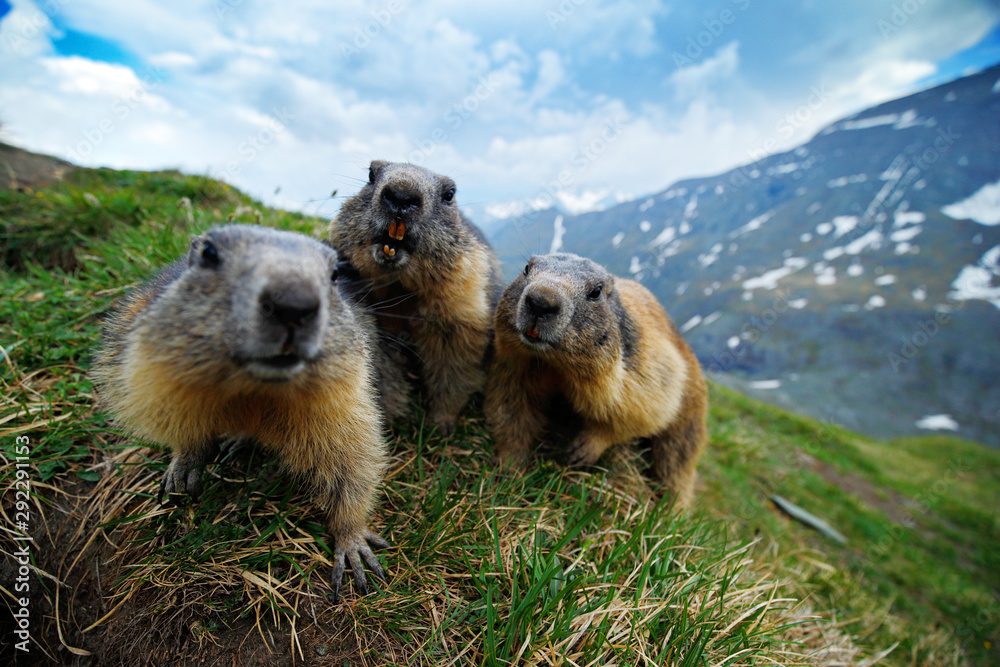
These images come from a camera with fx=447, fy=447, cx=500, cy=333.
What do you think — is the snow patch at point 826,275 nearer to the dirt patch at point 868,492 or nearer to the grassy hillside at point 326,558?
the dirt patch at point 868,492

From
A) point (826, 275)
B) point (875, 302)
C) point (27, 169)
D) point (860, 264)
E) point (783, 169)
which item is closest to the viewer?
point (27, 169)

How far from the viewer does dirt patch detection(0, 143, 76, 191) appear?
8336mm

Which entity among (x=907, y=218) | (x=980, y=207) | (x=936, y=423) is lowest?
(x=936, y=423)

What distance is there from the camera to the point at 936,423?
74.4m

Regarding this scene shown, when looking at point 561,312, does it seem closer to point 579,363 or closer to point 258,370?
point 579,363

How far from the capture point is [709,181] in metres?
148

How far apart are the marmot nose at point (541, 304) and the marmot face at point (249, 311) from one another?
158cm

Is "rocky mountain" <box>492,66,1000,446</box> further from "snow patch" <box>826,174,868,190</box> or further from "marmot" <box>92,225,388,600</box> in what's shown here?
"marmot" <box>92,225,388,600</box>

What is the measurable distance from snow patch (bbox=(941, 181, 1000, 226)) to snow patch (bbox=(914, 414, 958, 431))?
2633 inches

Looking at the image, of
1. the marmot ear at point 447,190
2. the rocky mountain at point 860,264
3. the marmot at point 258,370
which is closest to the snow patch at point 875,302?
the rocky mountain at point 860,264

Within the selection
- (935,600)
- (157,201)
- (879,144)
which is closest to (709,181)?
(879,144)

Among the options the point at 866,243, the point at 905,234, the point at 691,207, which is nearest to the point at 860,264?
the point at 866,243

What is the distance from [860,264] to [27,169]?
14125 centimetres

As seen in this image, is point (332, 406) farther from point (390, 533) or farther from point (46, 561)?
point (46, 561)
